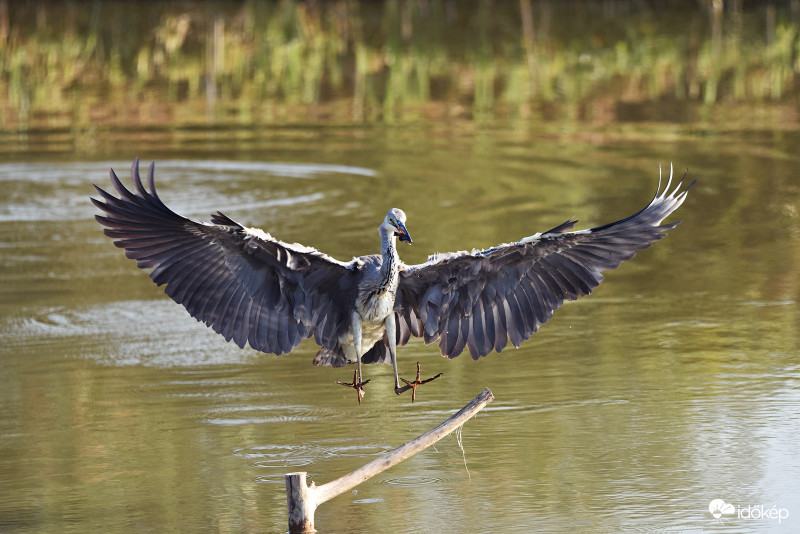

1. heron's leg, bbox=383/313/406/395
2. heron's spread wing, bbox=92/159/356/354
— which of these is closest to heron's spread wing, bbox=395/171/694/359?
heron's leg, bbox=383/313/406/395

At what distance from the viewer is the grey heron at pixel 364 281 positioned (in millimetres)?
6602

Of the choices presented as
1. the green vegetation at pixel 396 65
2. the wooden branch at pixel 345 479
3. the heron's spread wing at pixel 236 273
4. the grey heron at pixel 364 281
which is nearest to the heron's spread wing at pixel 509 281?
the grey heron at pixel 364 281

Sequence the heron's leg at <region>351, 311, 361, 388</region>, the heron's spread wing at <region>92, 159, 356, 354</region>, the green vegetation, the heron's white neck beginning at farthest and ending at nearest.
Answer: the green vegetation
the heron's leg at <region>351, 311, 361, 388</region>
the heron's white neck
the heron's spread wing at <region>92, 159, 356, 354</region>

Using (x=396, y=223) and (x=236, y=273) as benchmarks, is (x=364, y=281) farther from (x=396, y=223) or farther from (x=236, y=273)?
(x=236, y=273)

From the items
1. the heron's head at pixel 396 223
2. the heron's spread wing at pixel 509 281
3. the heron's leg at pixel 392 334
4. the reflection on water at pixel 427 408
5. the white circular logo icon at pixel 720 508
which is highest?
the heron's head at pixel 396 223

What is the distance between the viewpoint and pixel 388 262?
264 inches

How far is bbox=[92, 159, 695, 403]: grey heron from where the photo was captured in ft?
21.7

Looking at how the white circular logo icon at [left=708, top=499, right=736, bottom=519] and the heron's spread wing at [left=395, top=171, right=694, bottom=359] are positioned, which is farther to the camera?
the heron's spread wing at [left=395, top=171, right=694, bottom=359]

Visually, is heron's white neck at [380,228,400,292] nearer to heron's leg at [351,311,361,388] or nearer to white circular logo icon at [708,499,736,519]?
heron's leg at [351,311,361,388]

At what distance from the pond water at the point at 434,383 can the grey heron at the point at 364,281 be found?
648mm

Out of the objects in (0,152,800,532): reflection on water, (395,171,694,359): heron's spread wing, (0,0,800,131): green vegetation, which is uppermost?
(0,0,800,131): green vegetation

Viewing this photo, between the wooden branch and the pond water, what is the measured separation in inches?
12.2

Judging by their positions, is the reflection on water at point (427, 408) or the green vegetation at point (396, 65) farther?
the green vegetation at point (396, 65)

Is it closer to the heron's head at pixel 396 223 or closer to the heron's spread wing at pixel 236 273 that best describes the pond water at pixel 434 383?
the heron's spread wing at pixel 236 273
